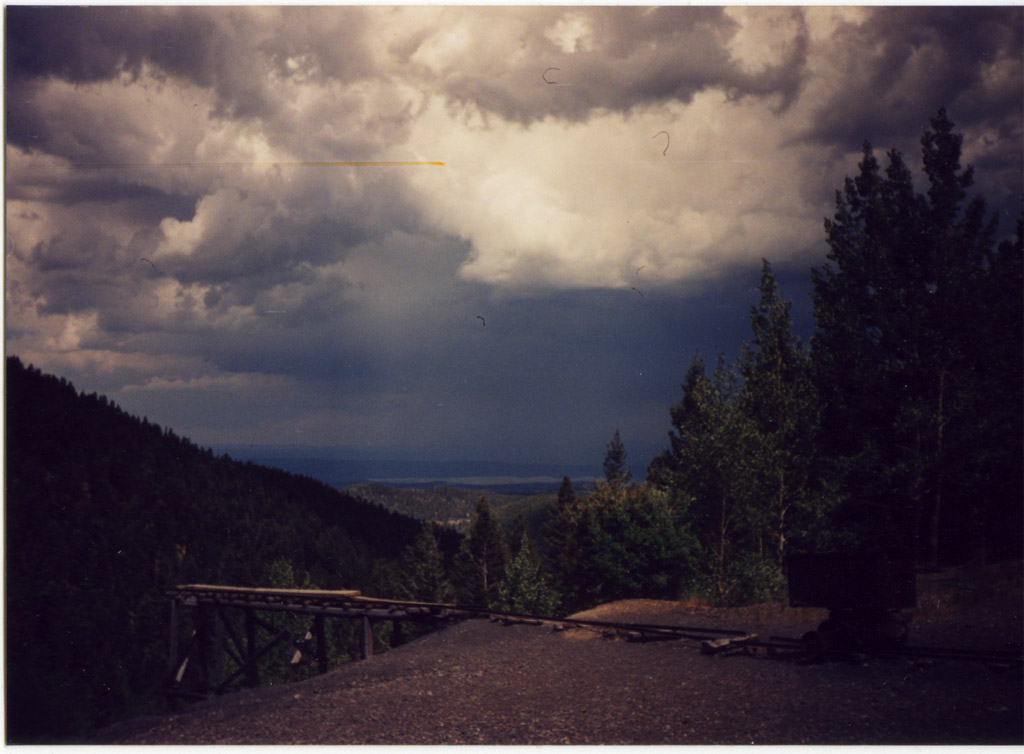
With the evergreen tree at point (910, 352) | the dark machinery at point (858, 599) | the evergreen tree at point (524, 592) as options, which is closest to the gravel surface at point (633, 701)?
the dark machinery at point (858, 599)

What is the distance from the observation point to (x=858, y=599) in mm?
12766

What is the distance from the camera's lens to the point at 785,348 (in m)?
30.5

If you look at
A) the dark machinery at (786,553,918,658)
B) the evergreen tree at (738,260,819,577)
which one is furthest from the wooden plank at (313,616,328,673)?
the evergreen tree at (738,260,819,577)

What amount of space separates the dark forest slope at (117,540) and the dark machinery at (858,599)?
50.9m

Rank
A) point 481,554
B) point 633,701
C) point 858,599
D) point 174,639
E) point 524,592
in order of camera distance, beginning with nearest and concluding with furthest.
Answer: point 633,701 < point 858,599 < point 174,639 < point 524,592 < point 481,554

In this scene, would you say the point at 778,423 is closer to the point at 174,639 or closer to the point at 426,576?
the point at 174,639

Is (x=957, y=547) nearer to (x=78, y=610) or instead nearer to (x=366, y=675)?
(x=366, y=675)

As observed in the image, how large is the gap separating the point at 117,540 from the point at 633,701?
9866 cm

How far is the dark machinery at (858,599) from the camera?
500 inches

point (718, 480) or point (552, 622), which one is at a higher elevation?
point (718, 480)

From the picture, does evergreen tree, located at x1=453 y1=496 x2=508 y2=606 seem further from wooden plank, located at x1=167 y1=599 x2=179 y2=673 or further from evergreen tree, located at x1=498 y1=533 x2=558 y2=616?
wooden plank, located at x1=167 y1=599 x2=179 y2=673

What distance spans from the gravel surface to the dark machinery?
28.1 inches

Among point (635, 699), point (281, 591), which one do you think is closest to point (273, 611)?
point (281, 591)

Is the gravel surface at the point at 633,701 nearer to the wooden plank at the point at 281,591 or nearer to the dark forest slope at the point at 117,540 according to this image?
the wooden plank at the point at 281,591
